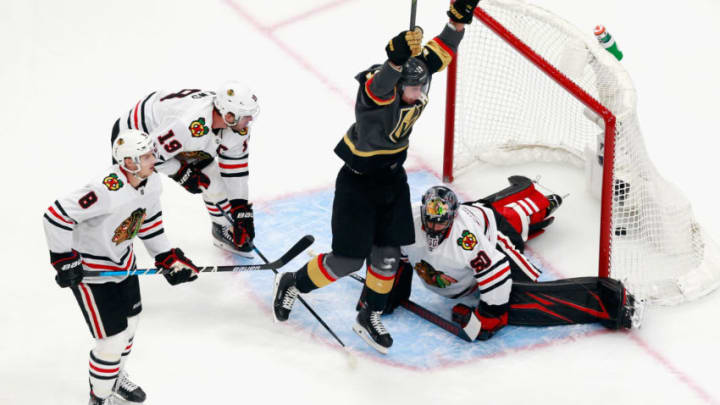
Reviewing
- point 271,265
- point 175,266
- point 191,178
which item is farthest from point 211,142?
point 175,266

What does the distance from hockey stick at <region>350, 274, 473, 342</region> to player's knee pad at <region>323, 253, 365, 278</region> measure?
0.42 meters

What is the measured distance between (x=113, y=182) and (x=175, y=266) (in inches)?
20.8

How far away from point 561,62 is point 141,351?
222 cm

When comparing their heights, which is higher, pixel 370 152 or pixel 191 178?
pixel 370 152

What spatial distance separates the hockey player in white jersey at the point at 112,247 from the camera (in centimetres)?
431

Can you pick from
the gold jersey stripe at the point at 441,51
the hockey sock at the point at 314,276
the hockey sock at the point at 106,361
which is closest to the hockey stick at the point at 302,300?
the hockey sock at the point at 314,276

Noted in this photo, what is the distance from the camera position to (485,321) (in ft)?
16.7

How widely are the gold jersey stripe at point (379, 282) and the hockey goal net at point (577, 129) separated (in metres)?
0.93

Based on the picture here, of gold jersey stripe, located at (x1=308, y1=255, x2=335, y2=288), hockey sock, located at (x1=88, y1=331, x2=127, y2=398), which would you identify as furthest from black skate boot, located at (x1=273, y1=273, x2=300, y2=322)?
hockey sock, located at (x1=88, y1=331, x2=127, y2=398)

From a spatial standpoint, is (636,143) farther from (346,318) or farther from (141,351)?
(141,351)

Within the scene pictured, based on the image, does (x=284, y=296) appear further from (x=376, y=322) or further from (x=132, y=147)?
(x=132, y=147)

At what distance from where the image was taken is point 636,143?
5.24 metres

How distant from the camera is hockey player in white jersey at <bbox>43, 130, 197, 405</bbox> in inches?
170

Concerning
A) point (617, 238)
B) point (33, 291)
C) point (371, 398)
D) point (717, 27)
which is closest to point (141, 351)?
point (33, 291)
